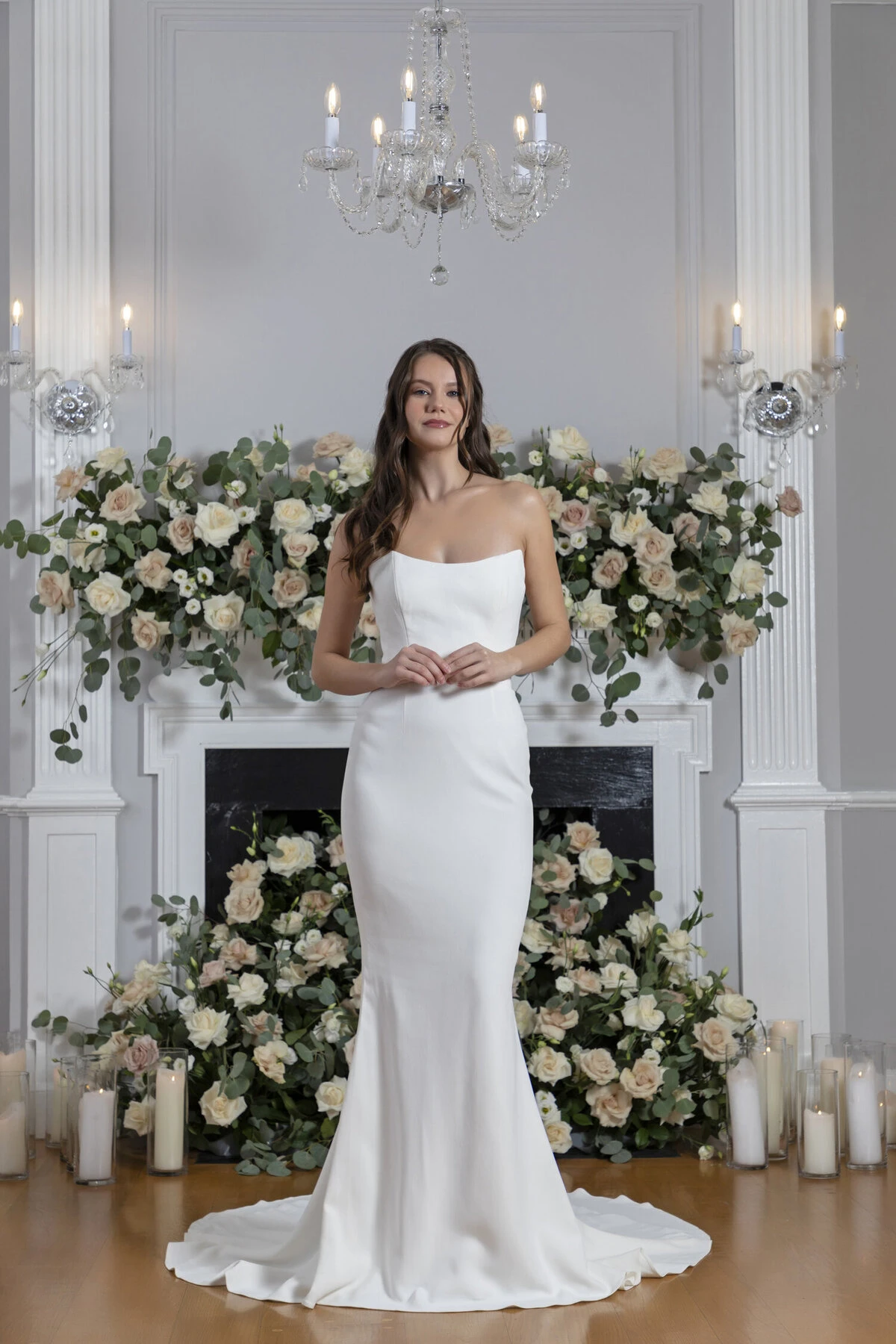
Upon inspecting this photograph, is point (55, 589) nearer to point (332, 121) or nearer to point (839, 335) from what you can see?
point (332, 121)

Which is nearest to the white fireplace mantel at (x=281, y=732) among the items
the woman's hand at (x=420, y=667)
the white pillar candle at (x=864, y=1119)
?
the white pillar candle at (x=864, y=1119)

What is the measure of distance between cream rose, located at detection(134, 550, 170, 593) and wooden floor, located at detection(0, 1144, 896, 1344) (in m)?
1.60

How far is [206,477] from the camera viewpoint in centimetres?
398

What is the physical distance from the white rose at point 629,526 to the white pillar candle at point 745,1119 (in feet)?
4.86

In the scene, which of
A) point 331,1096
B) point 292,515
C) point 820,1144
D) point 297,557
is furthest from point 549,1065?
point 292,515

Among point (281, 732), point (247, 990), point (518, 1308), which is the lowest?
point (518, 1308)

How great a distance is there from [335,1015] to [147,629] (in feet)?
3.90

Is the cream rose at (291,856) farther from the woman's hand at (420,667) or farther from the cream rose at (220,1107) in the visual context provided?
the woman's hand at (420,667)

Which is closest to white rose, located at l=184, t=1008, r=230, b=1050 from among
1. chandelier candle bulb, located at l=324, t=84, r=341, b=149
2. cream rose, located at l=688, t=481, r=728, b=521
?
cream rose, located at l=688, t=481, r=728, b=521

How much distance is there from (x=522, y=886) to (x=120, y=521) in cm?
174

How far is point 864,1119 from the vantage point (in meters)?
3.66

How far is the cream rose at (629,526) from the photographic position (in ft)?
12.7

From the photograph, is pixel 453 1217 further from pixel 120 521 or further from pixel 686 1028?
pixel 120 521

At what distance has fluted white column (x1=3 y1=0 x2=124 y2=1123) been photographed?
4.07 m
